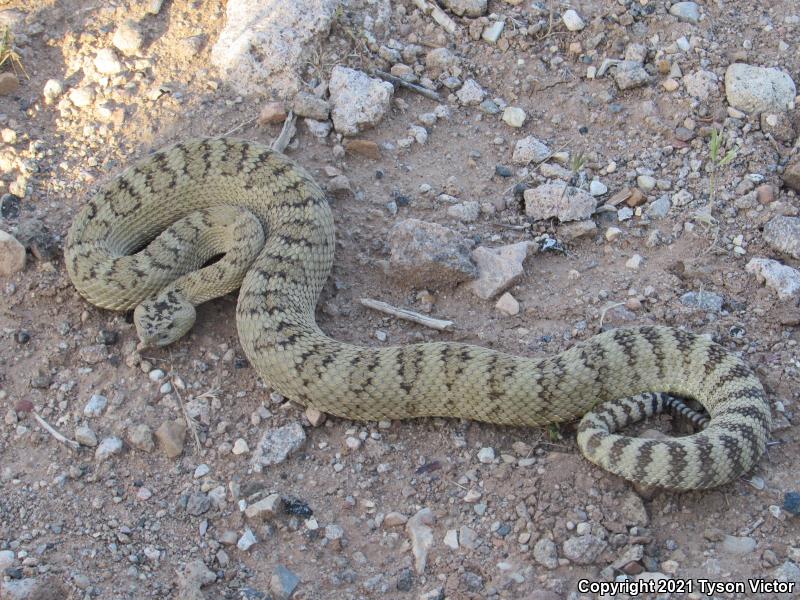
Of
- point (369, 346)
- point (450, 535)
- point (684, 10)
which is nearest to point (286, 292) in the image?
point (369, 346)

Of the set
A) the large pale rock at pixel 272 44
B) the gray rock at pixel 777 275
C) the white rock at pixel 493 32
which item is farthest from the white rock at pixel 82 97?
the gray rock at pixel 777 275

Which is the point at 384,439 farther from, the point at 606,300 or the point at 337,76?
the point at 337,76

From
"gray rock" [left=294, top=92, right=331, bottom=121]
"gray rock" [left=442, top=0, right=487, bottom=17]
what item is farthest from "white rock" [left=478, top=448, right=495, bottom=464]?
"gray rock" [left=442, top=0, right=487, bottom=17]

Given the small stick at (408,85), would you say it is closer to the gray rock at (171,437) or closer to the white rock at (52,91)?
the white rock at (52,91)

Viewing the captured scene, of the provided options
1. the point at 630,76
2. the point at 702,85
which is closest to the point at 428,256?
the point at 630,76

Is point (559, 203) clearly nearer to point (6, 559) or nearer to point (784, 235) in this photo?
point (784, 235)
